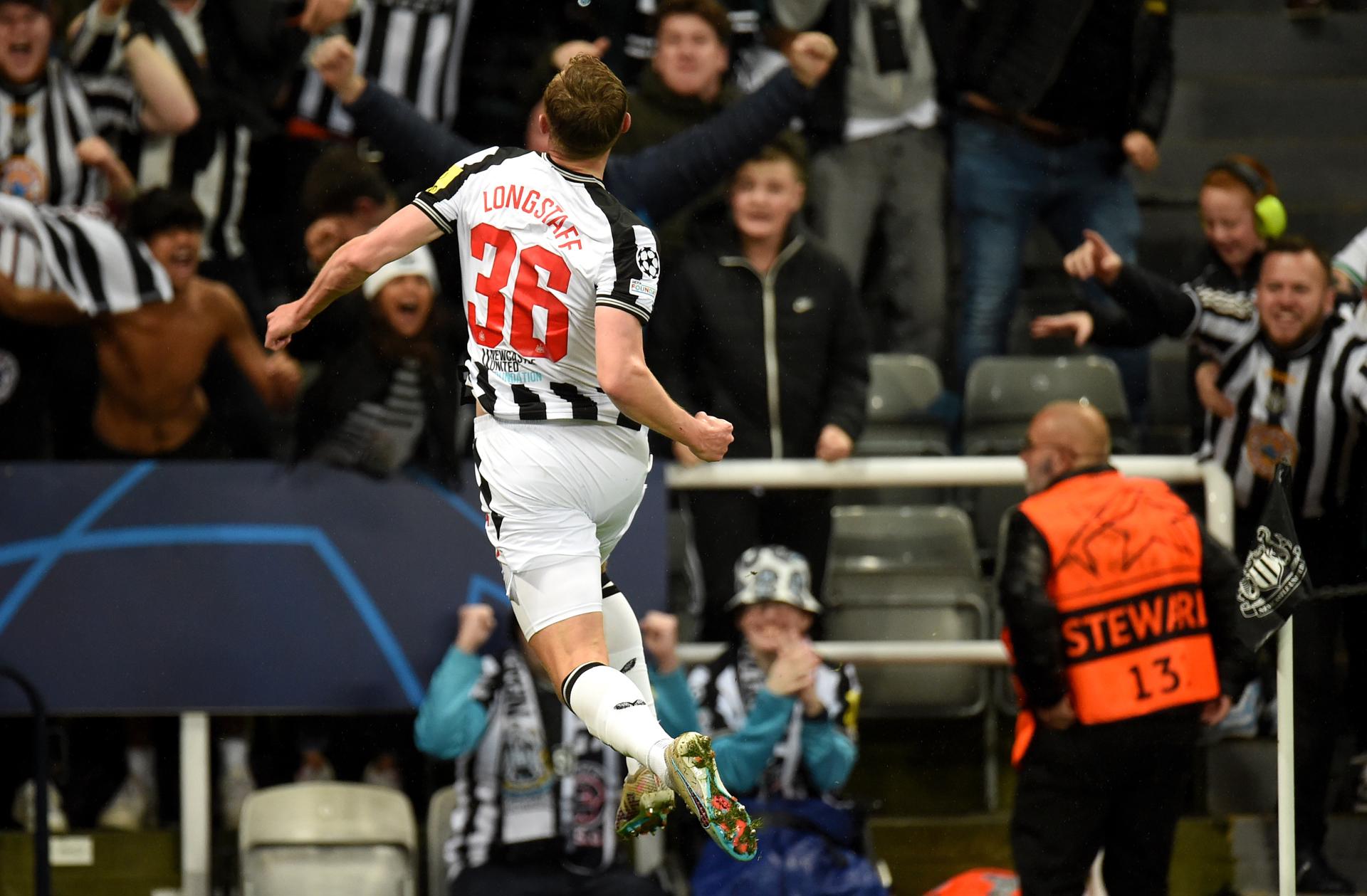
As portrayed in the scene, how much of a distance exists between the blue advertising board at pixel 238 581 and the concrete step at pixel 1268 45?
4460mm

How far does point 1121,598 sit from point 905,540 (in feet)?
5.33

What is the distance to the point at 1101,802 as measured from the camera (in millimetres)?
5805

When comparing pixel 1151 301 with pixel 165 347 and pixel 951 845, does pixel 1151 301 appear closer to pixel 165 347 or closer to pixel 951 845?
pixel 951 845

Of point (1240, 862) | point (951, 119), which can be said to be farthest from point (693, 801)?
point (951, 119)

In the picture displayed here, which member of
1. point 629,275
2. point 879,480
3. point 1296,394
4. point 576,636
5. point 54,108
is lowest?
point 576,636

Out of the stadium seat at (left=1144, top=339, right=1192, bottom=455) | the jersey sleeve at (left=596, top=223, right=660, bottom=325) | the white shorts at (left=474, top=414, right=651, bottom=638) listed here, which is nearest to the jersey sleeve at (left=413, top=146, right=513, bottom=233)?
the jersey sleeve at (left=596, top=223, right=660, bottom=325)

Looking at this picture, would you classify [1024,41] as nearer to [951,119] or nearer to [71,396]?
[951,119]

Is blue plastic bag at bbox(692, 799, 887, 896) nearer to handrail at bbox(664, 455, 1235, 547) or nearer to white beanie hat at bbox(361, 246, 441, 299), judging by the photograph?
handrail at bbox(664, 455, 1235, 547)

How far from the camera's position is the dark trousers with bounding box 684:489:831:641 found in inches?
260

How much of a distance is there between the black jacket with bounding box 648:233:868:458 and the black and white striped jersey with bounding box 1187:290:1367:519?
4.03ft

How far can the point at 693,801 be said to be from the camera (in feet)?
13.7

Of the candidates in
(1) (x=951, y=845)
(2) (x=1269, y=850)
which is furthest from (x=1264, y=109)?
(1) (x=951, y=845)

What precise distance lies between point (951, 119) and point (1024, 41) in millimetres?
415

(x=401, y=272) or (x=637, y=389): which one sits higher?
(x=401, y=272)
